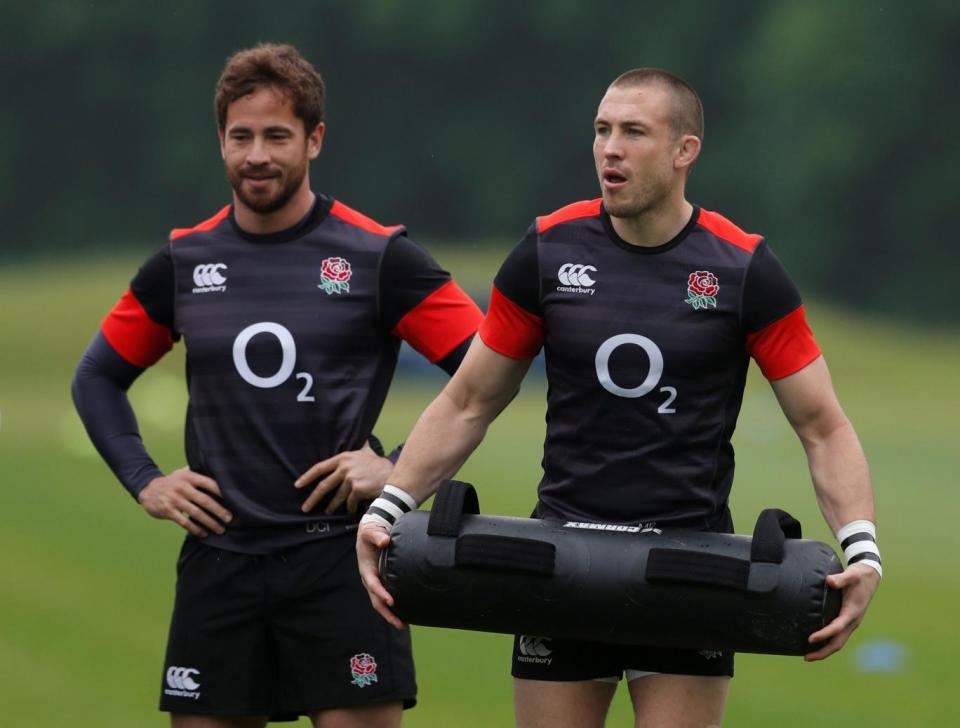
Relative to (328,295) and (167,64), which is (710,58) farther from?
(328,295)

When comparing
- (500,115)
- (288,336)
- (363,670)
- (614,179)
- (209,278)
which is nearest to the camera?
(614,179)

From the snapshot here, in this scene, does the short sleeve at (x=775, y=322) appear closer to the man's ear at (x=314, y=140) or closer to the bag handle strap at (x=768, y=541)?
the bag handle strap at (x=768, y=541)

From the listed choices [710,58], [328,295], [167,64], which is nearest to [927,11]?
[710,58]

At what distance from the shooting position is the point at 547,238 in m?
5.38

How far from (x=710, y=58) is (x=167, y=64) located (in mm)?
12970

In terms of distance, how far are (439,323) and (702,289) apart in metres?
1.13

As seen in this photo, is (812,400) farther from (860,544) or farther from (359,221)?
(359,221)

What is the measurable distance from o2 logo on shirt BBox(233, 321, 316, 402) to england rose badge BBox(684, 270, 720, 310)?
1.34 meters

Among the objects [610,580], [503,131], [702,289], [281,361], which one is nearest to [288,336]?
[281,361]

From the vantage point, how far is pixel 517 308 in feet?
17.7

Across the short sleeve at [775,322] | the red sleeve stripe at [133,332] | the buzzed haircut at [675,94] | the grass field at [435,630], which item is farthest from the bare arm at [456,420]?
the grass field at [435,630]

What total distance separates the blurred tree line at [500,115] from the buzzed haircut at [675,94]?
1451 inches

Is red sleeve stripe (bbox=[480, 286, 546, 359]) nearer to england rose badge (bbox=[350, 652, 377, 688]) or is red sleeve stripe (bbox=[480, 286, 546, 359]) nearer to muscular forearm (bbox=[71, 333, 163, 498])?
england rose badge (bbox=[350, 652, 377, 688])

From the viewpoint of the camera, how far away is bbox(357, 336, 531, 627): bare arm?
5.50 meters
